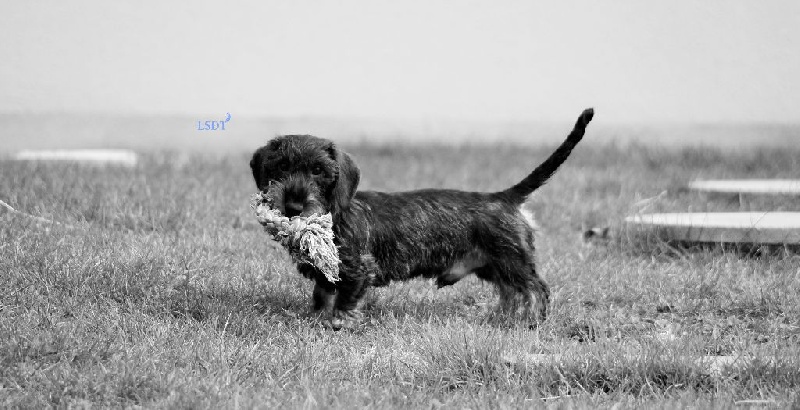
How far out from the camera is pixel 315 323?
5.99 meters

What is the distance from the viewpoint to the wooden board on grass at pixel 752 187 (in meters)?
10.5

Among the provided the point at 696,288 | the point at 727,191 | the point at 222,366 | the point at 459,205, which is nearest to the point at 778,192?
the point at 727,191

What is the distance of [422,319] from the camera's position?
6.10m

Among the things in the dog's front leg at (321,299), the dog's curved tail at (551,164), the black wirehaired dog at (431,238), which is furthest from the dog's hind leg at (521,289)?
the dog's front leg at (321,299)

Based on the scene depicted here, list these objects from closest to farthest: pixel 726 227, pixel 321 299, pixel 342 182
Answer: pixel 342 182, pixel 321 299, pixel 726 227

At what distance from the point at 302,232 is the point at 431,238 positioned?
122 centimetres

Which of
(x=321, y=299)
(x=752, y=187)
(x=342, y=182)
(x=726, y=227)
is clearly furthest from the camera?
(x=752, y=187)

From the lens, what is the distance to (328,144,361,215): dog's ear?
18.6 feet

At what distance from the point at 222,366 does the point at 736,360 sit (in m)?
2.91

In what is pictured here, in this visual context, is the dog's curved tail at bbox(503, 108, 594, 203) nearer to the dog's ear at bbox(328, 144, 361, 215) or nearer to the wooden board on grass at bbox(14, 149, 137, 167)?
the dog's ear at bbox(328, 144, 361, 215)

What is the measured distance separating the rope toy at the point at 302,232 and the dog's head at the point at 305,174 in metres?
0.06

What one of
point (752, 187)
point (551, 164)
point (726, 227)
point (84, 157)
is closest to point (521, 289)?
point (551, 164)

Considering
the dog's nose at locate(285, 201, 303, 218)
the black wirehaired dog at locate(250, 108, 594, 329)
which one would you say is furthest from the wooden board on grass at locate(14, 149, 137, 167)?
the dog's nose at locate(285, 201, 303, 218)

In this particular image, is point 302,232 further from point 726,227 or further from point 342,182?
point 726,227
